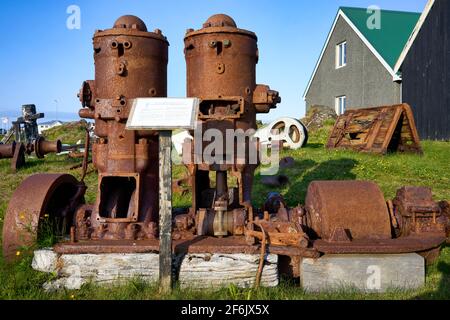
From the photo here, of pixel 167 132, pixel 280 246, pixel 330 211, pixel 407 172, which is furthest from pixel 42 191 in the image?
pixel 407 172

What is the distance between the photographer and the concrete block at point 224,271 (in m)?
3.34

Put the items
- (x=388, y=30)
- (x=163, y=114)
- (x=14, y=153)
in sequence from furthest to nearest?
(x=388, y=30) → (x=14, y=153) → (x=163, y=114)

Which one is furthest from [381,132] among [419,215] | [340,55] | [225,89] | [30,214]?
[340,55]

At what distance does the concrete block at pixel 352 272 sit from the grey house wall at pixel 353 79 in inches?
520

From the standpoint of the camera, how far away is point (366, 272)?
3.38 metres

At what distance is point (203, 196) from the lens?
4.51 m

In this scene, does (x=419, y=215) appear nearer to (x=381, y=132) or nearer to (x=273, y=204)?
Result: (x=273, y=204)

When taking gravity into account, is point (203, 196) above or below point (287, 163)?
below

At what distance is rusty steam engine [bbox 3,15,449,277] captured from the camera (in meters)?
3.46

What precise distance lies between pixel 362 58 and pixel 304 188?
1244cm

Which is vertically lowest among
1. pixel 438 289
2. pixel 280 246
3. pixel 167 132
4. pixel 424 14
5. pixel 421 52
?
pixel 438 289

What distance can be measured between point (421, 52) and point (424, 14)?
3.83ft

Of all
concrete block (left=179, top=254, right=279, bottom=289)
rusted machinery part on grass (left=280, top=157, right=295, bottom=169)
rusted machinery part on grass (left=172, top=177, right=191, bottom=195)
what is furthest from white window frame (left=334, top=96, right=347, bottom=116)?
concrete block (left=179, top=254, right=279, bottom=289)

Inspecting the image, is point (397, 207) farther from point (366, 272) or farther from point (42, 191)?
point (42, 191)
